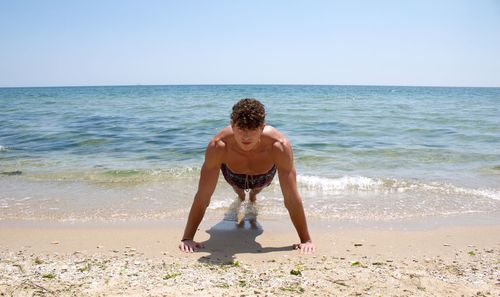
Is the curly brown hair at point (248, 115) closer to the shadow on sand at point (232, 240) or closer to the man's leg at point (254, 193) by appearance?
the shadow on sand at point (232, 240)

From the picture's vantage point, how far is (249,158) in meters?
4.22

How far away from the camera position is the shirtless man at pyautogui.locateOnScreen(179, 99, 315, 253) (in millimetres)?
3320

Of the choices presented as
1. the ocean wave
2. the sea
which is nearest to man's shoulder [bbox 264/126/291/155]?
the sea

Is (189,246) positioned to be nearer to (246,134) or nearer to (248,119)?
(246,134)

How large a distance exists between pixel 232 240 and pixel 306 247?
2.32 ft

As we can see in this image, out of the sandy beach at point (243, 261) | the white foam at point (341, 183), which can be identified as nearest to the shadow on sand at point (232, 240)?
the sandy beach at point (243, 261)

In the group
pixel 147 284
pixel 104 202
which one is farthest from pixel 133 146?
pixel 147 284

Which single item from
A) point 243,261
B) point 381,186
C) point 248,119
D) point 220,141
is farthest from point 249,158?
point 381,186

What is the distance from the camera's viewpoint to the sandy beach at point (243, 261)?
104 inches

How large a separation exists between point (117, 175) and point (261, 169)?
3.24 meters

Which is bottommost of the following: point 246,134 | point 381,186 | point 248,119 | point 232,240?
point 232,240

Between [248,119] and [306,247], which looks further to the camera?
[306,247]

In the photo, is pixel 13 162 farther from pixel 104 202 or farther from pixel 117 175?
pixel 104 202

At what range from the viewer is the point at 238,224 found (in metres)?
4.40
